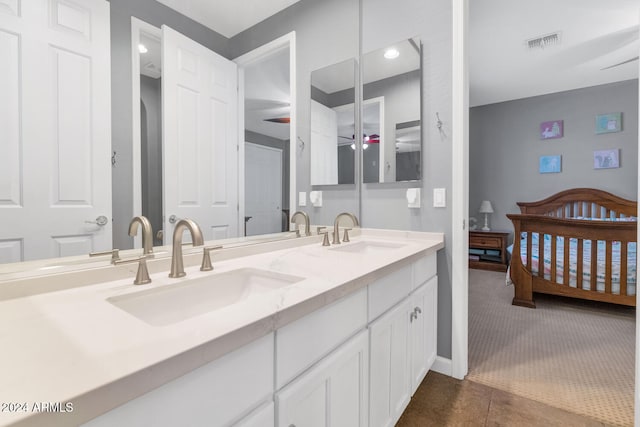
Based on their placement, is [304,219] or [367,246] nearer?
[304,219]

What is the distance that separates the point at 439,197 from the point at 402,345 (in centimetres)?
93

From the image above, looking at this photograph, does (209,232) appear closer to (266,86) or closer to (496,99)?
(266,86)

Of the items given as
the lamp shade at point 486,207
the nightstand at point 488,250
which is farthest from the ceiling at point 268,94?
the lamp shade at point 486,207

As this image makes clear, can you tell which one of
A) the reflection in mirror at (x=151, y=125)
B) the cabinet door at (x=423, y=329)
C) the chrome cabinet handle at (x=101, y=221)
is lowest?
the cabinet door at (x=423, y=329)

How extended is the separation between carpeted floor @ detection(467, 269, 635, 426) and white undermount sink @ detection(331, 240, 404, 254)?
94 centimetres

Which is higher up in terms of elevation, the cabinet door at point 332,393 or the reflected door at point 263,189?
the reflected door at point 263,189

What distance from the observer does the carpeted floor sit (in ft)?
5.32

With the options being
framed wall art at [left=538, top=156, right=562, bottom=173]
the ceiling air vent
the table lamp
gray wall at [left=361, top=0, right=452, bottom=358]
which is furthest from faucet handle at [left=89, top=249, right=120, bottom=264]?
framed wall art at [left=538, top=156, right=562, bottom=173]

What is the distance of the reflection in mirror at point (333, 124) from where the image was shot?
186 cm

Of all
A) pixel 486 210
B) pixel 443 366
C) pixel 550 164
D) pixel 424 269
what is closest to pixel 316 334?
pixel 424 269

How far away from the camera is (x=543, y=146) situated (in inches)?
179

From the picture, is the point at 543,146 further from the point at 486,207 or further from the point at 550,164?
the point at 486,207

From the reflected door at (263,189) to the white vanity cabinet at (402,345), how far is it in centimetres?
65

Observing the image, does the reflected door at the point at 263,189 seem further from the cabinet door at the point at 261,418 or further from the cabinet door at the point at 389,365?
the cabinet door at the point at 261,418
